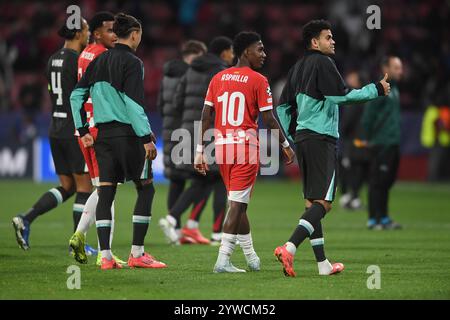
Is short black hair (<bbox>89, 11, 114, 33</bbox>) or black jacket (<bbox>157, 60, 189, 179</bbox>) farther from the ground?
short black hair (<bbox>89, 11, 114, 33</bbox>)

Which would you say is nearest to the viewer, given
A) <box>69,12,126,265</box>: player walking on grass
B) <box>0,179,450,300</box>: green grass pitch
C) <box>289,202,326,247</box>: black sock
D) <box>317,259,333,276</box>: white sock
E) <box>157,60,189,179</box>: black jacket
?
<box>0,179,450,300</box>: green grass pitch

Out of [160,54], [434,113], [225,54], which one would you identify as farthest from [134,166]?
[160,54]

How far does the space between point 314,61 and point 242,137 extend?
3.29 feet

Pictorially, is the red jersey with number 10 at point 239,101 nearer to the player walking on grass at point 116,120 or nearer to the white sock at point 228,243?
the player walking on grass at point 116,120

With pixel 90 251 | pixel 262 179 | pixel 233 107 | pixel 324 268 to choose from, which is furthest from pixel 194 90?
pixel 262 179

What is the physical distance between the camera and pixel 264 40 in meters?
30.2

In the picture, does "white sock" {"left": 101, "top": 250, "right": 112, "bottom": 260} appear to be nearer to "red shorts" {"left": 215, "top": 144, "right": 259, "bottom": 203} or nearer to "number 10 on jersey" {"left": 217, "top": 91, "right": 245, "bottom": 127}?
"red shorts" {"left": 215, "top": 144, "right": 259, "bottom": 203}

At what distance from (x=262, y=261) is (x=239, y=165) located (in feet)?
5.40

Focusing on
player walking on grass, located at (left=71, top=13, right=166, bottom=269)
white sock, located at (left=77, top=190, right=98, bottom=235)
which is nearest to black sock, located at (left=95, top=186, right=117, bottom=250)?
player walking on grass, located at (left=71, top=13, right=166, bottom=269)

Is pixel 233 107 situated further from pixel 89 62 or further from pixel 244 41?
pixel 89 62

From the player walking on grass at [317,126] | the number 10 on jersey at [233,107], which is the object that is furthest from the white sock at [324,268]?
the number 10 on jersey at [233,107]

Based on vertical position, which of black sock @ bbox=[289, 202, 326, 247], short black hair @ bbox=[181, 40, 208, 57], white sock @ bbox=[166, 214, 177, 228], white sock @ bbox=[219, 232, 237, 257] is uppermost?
short black hair @ bbox=[181, 40, 208, 57]

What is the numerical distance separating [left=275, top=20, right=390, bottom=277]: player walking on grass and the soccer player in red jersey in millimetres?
265

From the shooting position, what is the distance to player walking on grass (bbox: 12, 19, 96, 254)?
1203 centimetres
